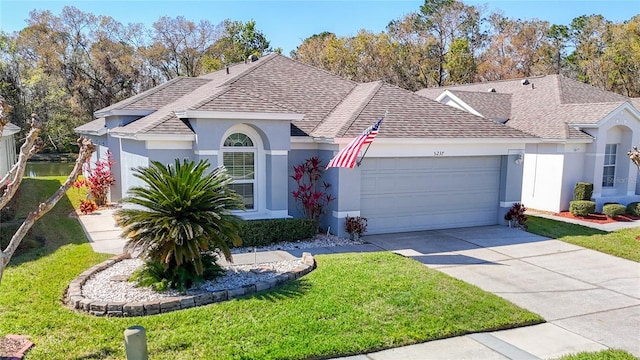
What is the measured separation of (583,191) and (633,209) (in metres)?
2.17

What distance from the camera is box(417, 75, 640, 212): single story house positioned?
18016 mm

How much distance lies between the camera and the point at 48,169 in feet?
112

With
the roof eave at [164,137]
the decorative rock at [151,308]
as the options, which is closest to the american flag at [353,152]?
the roof eave at [164,137]

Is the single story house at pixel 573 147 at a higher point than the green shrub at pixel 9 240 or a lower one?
higher

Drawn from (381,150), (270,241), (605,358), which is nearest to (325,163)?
(381,150)

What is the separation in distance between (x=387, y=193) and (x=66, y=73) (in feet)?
115

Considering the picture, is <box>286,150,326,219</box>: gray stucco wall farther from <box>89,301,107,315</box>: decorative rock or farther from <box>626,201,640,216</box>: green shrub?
<box>626,201,640,216</box>: green shrub

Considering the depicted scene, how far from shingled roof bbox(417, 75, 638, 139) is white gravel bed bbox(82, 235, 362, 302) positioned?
13312 millimetres

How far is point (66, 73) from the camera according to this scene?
38875 millimetres

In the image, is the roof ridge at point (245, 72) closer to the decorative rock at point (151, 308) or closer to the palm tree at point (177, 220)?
the palm tree at point (177, 220)

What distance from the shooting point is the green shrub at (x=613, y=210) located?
1731 centimetres

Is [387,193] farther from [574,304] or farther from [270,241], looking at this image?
[574,304]

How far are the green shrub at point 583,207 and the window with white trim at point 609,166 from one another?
254 cm

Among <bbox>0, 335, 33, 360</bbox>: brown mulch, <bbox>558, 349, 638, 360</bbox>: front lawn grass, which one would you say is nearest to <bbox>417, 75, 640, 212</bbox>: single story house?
<bbox>558, 349, 638, 360</bbox>: front lawn grass
